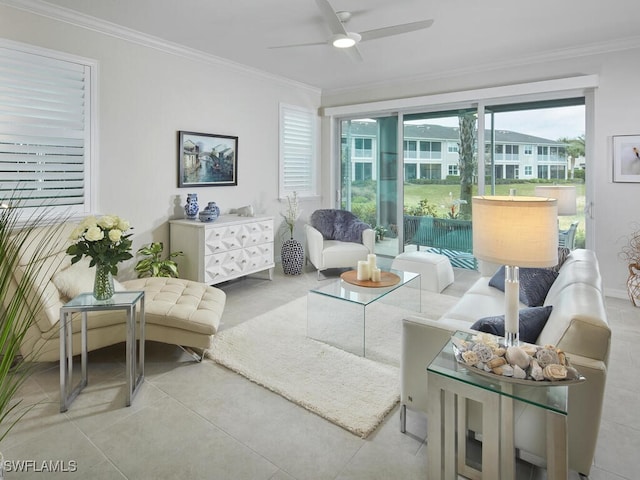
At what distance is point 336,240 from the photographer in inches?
220

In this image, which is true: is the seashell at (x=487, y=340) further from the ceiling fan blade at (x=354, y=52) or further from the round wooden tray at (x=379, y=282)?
the ceiling fan blade at (x=354, y=52)

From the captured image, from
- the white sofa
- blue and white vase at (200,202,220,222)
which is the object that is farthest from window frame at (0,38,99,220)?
the white sofa

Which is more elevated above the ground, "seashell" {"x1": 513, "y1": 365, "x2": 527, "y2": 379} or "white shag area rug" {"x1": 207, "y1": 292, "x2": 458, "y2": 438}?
"seashell" {"x1": 513, "y1": 365, "x2": 527, "y2": 379}

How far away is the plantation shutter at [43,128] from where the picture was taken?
126 inches

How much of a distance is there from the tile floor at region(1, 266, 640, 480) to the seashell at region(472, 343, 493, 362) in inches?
26.4

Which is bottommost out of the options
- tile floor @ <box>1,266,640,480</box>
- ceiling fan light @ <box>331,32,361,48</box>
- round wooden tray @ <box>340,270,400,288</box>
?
tile floor @ <box>1,266,640,480</box>

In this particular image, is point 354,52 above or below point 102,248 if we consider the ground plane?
above

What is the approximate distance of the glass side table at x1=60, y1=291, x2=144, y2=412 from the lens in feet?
7.36

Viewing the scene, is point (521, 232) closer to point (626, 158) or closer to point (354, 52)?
point (354, 52)

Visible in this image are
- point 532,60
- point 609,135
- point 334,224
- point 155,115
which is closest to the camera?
point 155,115

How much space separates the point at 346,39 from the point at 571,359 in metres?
2.95

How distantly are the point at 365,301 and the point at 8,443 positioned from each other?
7.42ft

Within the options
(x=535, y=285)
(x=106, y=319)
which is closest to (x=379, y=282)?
(x=535, y=285)

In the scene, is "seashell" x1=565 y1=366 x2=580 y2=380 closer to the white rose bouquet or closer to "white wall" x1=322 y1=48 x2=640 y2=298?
the white rose bouquet
